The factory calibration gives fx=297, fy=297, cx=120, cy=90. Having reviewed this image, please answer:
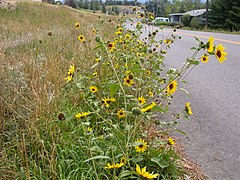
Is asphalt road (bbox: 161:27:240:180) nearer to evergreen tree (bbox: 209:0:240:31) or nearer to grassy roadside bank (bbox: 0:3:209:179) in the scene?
grassy roadside bank (bbox: 0:3:209:179)

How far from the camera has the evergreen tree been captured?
37.1m

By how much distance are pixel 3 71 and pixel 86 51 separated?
162 cm

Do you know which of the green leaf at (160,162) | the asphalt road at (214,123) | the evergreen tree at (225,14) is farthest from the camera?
the evergreen tree at (225,14)

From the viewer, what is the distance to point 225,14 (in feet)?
131

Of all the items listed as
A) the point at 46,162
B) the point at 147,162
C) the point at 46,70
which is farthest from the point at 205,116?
the point at 46,162

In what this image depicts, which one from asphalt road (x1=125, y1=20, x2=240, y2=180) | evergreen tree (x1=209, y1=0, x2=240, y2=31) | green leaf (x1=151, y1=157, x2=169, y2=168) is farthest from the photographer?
evergreen tree (x1=209, y1=0, x2=240, y2=31)

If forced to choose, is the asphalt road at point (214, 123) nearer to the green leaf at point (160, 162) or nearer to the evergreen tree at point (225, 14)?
the green leaf at point (160, 162)

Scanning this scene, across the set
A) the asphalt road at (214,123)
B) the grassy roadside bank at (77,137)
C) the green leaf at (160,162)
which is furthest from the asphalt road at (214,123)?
the green leaf at (160,162)

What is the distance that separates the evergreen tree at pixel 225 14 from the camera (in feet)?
122

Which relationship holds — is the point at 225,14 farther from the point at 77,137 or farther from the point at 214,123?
the point at 77,137

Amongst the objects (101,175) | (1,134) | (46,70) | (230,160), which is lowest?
(230,160)

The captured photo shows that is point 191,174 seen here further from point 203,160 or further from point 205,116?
point 205,116

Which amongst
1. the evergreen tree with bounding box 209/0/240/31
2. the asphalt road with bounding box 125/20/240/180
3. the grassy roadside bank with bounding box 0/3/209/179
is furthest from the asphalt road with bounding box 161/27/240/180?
the evergreen tree with bounding box 209/0/240/31

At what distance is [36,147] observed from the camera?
5.87 feet
